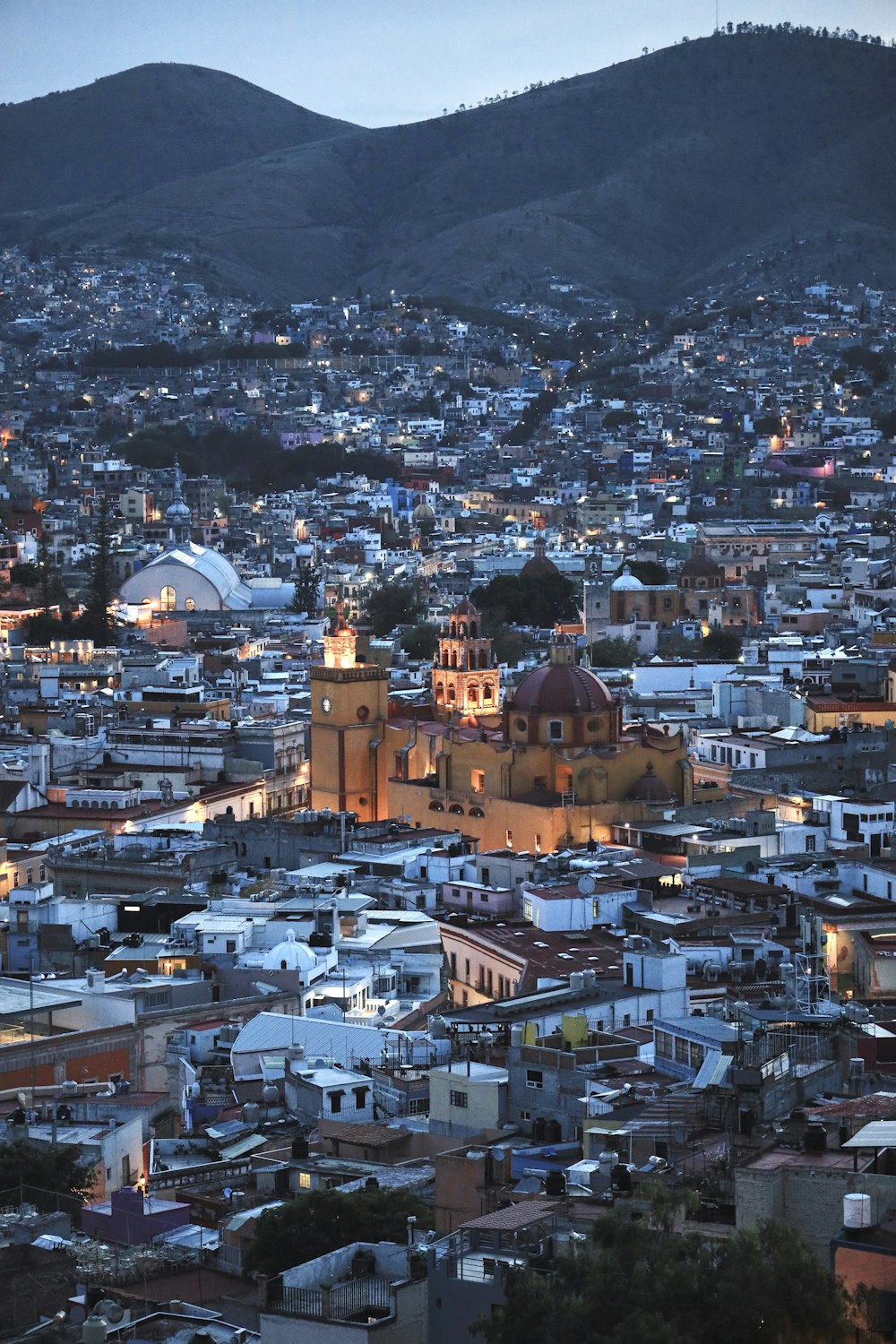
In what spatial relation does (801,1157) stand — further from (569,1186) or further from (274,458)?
(274,458)

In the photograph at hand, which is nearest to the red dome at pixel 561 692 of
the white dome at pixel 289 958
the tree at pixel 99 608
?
the white dome at pixel 289 958

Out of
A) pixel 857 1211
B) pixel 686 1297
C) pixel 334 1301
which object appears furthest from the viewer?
pixel 334 1301

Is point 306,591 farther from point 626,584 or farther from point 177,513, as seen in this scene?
point 177,513

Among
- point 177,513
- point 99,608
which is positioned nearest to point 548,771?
point 99,608

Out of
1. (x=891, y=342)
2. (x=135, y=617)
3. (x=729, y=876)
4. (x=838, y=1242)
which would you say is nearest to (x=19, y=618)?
(x=135, y=617)

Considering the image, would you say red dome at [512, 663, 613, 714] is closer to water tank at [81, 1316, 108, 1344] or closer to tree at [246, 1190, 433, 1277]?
tree at [246, 1190, 433, 1277]

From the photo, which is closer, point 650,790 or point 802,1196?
point 802,1196
